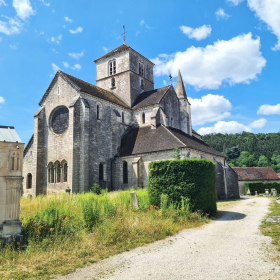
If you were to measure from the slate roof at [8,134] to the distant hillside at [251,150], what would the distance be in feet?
282

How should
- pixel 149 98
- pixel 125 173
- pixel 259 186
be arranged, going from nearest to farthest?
pixel 125 173
pixel 149 98
pixel 259 186

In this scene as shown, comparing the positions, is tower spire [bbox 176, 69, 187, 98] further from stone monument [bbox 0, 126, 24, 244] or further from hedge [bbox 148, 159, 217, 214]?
stone monument [bbox 0, 126, 24, 244]

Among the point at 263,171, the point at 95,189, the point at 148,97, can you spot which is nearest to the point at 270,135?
the point at 263,171

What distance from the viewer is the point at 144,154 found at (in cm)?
2556

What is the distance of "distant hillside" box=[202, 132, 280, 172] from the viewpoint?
296 feet

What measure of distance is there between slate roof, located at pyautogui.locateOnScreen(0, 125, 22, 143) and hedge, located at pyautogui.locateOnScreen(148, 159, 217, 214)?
27.5 ft

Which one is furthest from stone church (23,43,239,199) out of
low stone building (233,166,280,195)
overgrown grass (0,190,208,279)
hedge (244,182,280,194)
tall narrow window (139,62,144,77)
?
low stone building (233,166,280,195)

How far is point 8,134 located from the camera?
345 inches

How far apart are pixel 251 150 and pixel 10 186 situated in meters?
107

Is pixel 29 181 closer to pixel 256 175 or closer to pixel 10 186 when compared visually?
pixel 10 186

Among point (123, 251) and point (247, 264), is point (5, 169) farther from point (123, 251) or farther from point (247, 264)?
point (247, 264)

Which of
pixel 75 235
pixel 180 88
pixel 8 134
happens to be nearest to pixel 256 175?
pixel 180 88

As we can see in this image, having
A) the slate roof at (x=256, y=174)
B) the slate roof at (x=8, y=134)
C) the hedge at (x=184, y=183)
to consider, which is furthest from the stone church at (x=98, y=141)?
the slate roof at (x=256, y=174)

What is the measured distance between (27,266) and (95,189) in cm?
1510
